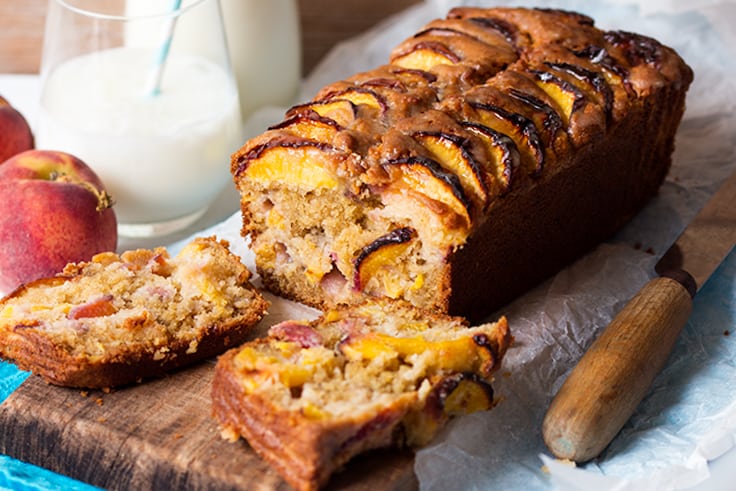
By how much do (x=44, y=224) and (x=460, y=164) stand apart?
1537 millimetres

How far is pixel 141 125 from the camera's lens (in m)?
4.09

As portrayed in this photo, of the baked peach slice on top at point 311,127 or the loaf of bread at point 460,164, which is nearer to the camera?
the loaf of bread at point 460,164

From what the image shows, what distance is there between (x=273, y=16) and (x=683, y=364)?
8.64 feet

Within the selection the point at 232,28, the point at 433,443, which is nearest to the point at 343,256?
the point at 433,443

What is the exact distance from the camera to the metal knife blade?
3.64m

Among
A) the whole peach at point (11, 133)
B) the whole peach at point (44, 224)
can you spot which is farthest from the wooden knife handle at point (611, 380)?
the whole peach at point (11, 133)

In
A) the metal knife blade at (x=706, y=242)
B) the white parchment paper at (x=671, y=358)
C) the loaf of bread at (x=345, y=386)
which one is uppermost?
the loaf of bread at (x=345, y=386)

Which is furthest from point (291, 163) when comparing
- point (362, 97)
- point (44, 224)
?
point (44, 224)

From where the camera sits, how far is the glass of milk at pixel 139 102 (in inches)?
161

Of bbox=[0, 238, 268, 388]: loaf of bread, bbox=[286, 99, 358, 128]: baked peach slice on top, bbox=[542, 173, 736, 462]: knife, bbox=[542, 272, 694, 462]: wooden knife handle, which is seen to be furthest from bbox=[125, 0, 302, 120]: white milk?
bbox=[542, 272, 694, 462]: wooden knife handle

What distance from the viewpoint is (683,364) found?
11.4 feet

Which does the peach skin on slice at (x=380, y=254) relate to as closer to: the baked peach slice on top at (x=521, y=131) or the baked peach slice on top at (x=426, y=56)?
the baked peach slice on top at (x=521, y=131)

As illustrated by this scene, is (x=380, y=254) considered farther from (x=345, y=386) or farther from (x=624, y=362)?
(x=624, y=362)

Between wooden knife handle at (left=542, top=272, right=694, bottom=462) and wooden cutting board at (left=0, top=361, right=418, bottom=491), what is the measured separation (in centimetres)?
46
